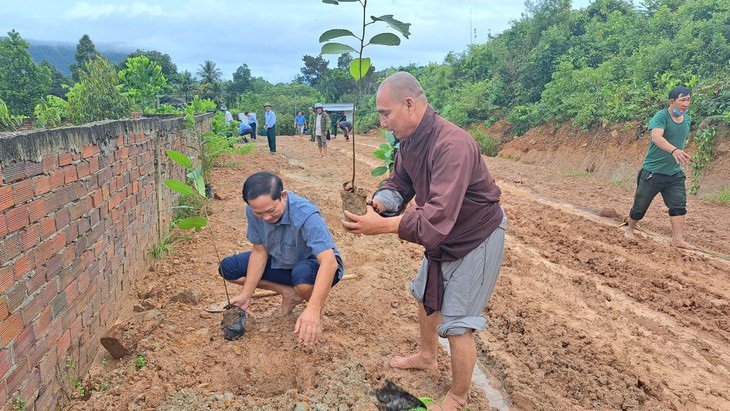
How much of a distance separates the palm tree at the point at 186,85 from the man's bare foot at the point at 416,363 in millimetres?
54648

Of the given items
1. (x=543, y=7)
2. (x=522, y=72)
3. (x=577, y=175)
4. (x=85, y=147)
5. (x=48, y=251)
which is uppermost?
(x=543, y=7)

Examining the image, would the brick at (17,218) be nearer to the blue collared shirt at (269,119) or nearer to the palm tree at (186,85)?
the blue collared shirt at (269,119)

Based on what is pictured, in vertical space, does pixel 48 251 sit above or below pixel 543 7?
below

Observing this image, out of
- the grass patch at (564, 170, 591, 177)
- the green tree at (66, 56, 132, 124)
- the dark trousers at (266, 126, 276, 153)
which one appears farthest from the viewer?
the dark trousers at (266, 126, 276, 153)

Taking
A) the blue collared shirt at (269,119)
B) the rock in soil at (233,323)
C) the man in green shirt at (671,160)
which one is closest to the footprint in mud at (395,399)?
the rock in soil at (233,323)

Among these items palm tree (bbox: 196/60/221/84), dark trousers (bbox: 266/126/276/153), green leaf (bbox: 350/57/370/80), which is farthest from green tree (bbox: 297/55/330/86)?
green leaf (bbox: 350/57/370/80)

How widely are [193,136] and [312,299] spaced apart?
5693mm

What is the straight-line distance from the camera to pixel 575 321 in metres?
3.62

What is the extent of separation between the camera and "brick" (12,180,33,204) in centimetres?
208

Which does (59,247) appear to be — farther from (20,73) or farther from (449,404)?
(20,73)

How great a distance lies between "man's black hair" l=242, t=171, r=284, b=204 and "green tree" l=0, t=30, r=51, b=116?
127 ft

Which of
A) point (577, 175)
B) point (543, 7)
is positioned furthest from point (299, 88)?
point (577, 175)

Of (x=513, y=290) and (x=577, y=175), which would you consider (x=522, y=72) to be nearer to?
(x=577, y=175)

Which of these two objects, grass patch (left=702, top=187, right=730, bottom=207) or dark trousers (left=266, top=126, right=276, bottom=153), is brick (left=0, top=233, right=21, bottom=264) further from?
dark trousers (left=266, top=126, right=276, bottom=153)
